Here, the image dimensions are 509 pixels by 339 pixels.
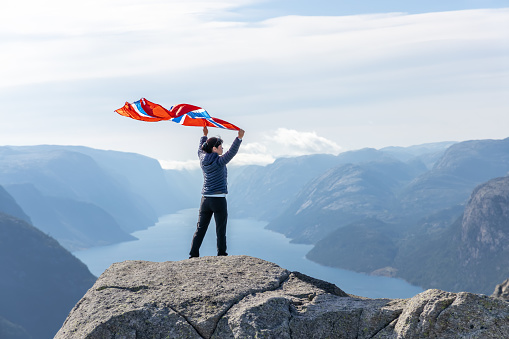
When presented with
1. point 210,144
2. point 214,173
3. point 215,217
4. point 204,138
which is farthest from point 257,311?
point 204,138

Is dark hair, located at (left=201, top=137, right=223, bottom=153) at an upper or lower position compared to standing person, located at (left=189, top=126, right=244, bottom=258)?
upper

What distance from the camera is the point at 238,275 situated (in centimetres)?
1380

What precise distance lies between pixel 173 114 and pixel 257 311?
32.8 feet

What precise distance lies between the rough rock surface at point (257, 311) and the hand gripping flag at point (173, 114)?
21.4 ft

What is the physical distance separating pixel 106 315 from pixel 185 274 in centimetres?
256

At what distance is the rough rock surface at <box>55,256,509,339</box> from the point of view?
1041cm

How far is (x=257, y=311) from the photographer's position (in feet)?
38.1

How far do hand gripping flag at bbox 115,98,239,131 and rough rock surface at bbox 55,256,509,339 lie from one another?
21.4 feet

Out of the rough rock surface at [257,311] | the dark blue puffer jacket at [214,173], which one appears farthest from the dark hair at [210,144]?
the rough rock surface at [257,311]

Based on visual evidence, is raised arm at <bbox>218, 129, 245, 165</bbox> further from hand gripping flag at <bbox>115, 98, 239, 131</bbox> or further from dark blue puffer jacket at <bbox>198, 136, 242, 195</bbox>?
hand gripping flag at <bbox>115, 98, 239, 131</bbox>

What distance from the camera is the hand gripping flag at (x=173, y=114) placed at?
18466mm

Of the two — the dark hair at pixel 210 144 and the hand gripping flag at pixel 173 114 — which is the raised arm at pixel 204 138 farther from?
the dark hair at pixel 210 144

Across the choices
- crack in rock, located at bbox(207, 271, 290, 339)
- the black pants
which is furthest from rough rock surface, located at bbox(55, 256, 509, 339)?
the black pants

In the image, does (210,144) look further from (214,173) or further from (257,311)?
(257,311)
